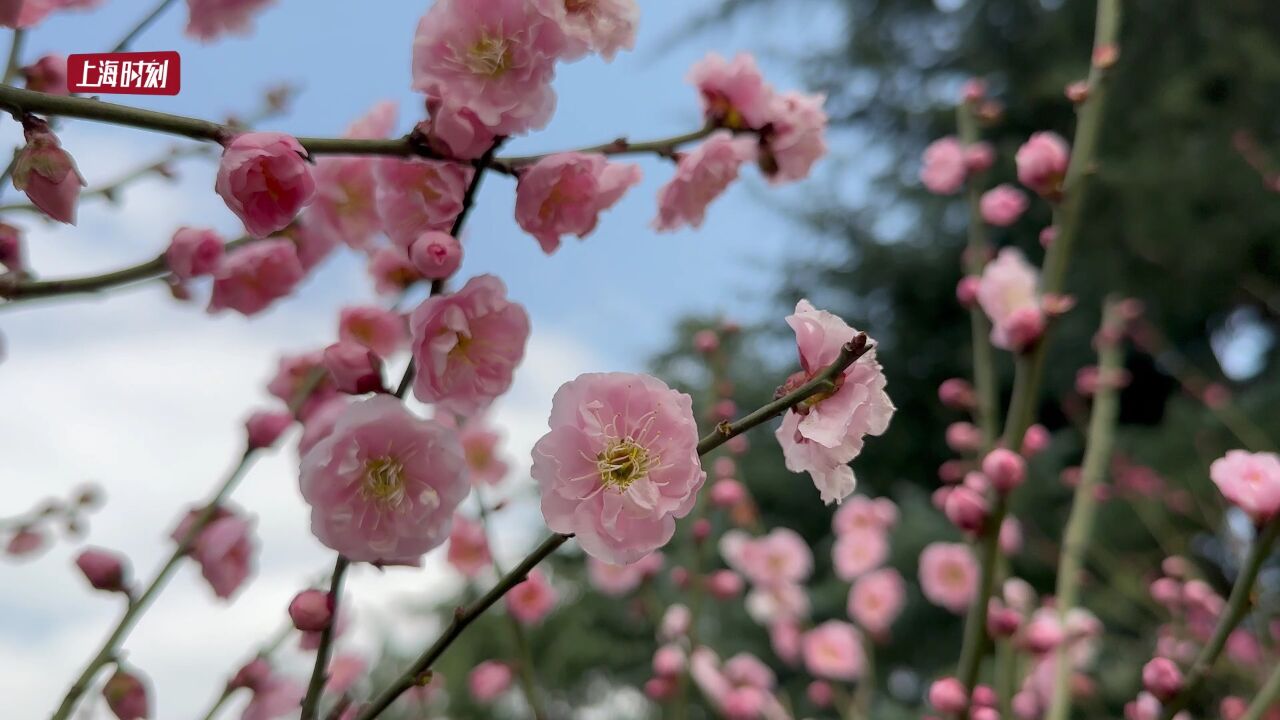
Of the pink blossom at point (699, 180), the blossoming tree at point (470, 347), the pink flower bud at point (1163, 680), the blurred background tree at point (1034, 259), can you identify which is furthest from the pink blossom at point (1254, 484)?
the blurred background tree at point (1034, 259)

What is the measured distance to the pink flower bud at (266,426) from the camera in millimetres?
614

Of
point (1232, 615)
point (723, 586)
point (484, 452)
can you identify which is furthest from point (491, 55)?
point (723, 586)

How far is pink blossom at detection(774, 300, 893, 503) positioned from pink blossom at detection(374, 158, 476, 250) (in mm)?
185

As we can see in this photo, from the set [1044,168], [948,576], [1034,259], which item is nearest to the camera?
[1044,168]

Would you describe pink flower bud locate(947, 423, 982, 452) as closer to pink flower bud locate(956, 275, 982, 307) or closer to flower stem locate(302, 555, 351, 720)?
pink flower bud locate(956, 275, 982, 307)

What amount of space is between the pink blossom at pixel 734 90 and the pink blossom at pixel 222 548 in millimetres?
411

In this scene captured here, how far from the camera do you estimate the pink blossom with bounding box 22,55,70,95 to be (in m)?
0.55

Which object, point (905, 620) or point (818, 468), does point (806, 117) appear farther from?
point (905, 620)

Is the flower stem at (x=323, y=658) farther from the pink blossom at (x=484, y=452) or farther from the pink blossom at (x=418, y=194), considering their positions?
the pink blossom at (x=484, y=452)

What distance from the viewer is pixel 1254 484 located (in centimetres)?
56

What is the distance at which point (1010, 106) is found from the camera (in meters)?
3.79

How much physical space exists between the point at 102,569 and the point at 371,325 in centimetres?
21

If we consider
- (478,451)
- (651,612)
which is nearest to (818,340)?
(478,451)

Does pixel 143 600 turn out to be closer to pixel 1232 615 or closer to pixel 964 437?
pixel 1232 615
